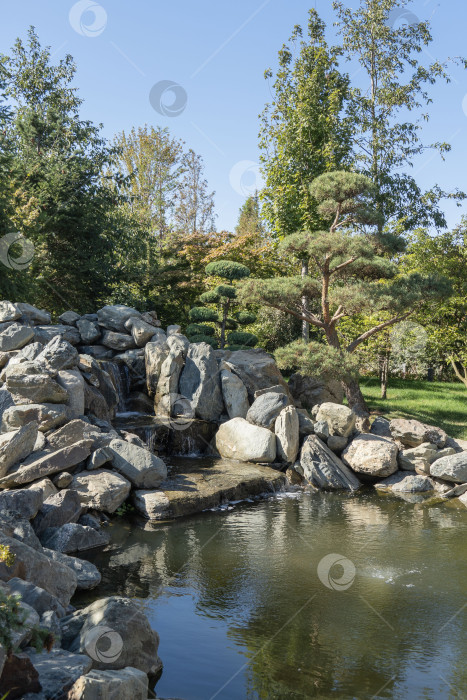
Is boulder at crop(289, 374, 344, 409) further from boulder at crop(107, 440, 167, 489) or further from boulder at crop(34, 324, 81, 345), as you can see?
boulder at crop(107, 440, 167, 489)

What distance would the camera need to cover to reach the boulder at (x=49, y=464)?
28.9 ft

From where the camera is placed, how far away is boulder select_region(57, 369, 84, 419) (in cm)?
1123

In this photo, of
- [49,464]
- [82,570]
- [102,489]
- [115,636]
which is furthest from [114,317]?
[115,636]

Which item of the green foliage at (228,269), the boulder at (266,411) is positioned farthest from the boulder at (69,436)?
the green foliage at (228,269)

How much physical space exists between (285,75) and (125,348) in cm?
1082

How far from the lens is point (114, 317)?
16062 millimetres

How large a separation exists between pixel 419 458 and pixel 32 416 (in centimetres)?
763

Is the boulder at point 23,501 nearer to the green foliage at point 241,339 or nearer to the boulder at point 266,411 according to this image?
the boulder at point 266,411

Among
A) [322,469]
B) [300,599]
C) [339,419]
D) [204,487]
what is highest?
[339,419]

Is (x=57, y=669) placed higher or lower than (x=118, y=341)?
lower

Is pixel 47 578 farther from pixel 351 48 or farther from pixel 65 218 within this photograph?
pixel 351 48

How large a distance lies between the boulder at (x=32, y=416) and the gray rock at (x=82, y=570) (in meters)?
3.33

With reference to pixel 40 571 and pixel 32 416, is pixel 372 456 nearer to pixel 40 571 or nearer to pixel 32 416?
pixel 32 416

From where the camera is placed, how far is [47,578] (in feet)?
19.9
